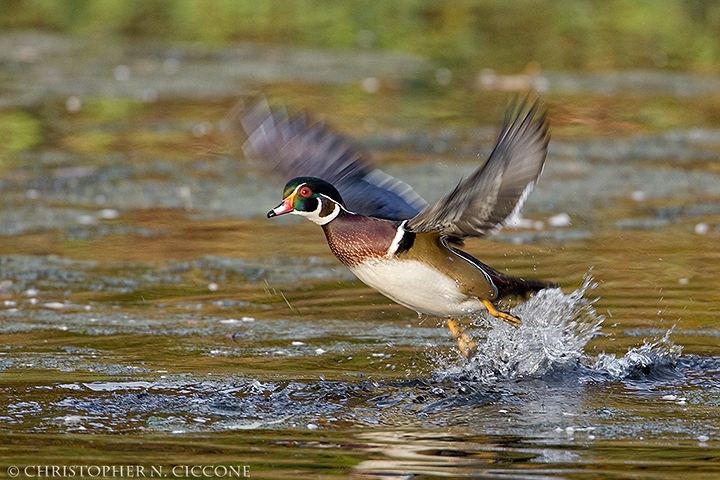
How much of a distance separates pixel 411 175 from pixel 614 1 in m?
9.73

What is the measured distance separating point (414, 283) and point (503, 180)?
0.89m

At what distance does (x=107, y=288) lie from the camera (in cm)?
773

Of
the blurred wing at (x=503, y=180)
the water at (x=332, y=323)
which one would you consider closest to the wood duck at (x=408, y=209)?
the blurred wing at (x=503, y=180)

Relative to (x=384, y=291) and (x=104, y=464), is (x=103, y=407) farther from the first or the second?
(x=384, y=291)

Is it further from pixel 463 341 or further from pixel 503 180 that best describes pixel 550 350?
pixel 503 180

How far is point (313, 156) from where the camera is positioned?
22.8 feet

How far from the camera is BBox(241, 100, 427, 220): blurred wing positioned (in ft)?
22.6

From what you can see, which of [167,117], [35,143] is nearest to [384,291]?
[35,143]

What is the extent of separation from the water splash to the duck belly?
0.33 m

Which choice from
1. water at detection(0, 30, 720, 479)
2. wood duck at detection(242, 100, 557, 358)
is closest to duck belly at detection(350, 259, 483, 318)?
wood duck at detection(242, 100, 557, 358)

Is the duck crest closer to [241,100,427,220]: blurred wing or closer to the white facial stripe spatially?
the white facial stripe

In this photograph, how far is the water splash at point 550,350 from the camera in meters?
6.20

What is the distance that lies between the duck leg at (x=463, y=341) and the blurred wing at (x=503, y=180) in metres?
0.91

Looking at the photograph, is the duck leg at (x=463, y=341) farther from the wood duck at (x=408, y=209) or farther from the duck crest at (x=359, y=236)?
the duck crest at (x=359, y=236)
